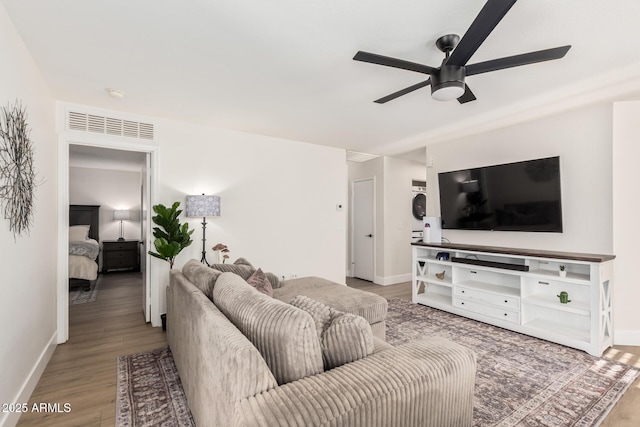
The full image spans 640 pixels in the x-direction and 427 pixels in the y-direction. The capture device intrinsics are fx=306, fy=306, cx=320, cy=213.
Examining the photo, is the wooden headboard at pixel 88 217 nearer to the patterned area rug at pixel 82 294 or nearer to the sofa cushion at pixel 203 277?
the patterned area rug at pixel 82 294

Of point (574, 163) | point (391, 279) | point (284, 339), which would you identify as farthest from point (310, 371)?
point (391, 279)

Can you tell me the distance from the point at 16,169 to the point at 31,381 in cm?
151

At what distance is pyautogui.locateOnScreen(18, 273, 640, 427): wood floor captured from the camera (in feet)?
6.39

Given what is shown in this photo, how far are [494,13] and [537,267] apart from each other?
9.88ft

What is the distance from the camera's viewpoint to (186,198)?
360cm

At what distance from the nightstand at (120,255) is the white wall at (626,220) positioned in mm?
8036

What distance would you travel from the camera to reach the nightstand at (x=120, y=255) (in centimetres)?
659

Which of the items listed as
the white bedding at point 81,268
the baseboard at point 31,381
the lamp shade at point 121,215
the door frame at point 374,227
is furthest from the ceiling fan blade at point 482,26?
the lamp shade at point 121,215

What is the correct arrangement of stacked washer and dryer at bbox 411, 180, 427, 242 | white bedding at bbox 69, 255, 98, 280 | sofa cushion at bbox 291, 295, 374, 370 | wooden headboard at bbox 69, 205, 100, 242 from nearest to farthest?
sofa cushion at bbox 291, 295, 374, 370 < white bedding at bbox 69, 255, 98, 280 < stacked washer and dryer at bbox 411, 180, 427, 242 < wooden headboard at bbox 69, 205, 100, 242

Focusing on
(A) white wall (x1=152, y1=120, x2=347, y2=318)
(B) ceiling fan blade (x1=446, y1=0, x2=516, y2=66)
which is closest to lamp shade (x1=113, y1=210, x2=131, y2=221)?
(A) white wall (x1=152, y1=120, x2=347, y2=318)

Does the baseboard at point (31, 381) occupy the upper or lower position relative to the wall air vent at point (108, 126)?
lower

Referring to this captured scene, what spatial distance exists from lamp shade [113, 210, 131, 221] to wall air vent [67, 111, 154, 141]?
4.34 metres

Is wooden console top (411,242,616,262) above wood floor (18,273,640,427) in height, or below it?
above

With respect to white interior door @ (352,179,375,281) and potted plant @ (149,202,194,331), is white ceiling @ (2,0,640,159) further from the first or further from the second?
white interior door @ (352,179,375,281)
